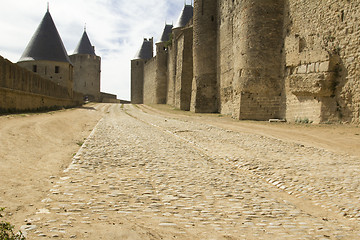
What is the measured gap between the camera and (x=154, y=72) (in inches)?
1903

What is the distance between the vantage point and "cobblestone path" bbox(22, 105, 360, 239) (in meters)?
2.82

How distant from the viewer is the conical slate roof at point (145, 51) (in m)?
60.1

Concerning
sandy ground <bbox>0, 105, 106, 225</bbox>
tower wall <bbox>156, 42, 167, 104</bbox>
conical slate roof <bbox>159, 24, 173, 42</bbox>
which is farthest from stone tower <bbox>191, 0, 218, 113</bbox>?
conical slate roof <bbox>159, 24, 173, 42</bbox>

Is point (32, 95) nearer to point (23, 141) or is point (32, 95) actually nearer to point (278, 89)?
point (23, 141)

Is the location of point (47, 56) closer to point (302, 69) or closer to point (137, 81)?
point (137, 81)

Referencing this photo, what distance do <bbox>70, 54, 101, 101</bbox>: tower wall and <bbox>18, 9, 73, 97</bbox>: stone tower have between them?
66.2 feet

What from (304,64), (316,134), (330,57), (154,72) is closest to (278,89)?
(304,64)

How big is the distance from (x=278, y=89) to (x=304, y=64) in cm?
269

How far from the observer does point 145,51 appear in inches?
2389

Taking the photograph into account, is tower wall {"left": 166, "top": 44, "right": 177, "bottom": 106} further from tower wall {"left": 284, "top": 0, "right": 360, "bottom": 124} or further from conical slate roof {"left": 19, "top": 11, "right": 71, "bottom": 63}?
tower wall {"left": 284, "top": 0, "right": 360, "bottom": 124}

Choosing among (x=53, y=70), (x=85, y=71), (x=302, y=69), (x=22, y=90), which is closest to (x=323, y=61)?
(x=302, y=69)

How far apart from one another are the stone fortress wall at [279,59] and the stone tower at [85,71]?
34.2 m

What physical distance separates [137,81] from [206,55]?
35.0m

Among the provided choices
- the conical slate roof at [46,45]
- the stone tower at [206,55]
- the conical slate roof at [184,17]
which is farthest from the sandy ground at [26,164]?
the conical slate roof at [184,17]
